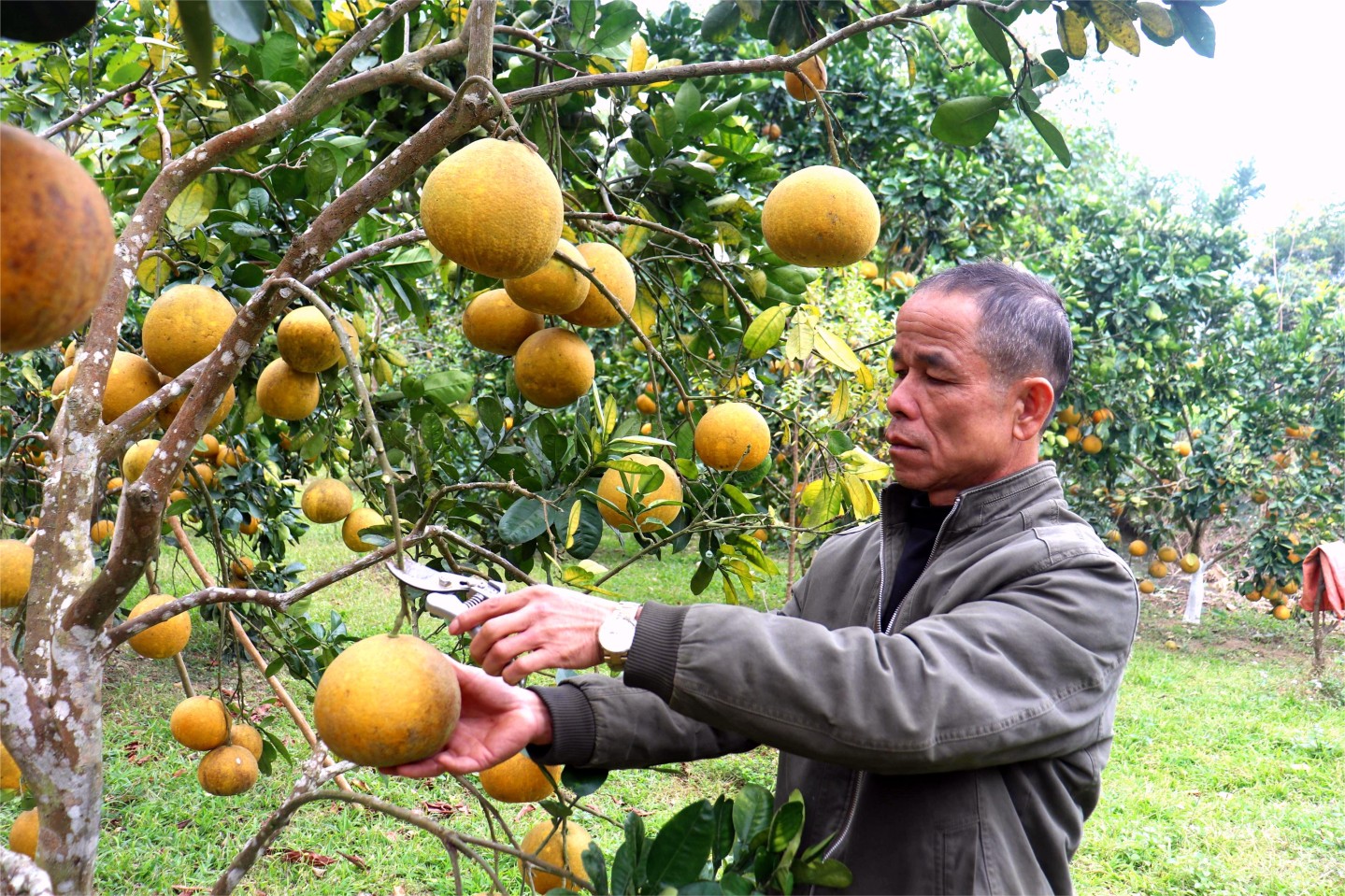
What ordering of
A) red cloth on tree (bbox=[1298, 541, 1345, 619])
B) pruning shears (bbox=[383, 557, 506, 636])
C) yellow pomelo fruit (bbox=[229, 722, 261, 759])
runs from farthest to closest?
red cloth on tree (bbox=[1298, 541, 1345, 619]), yellow pomelo fruit (bbox=[229, 722, 261, 759]), pruning shears (bbox=[383, 557, 506, 636])

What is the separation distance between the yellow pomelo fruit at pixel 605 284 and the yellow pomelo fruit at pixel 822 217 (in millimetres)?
227

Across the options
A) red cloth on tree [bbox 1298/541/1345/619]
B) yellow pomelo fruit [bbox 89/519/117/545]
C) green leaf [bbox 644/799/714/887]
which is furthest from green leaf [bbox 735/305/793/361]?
red cloth on tree [bbox 1298/541/1345/619]

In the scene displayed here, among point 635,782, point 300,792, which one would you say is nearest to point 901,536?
point 300,792

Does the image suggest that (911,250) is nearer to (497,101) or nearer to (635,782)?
(635,782)

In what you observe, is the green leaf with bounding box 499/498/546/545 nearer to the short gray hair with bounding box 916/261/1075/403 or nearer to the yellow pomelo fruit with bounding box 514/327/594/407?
the yellow pomelo fruit with bounding box 514/327/594/407

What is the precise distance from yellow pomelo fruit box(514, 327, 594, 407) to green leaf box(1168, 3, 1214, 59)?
0.89m

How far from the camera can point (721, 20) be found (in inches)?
68.1

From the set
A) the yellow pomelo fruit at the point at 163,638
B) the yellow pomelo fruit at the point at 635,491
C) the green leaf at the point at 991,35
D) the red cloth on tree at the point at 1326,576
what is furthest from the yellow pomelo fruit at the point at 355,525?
the red cloth on tree at the point at 1326,576

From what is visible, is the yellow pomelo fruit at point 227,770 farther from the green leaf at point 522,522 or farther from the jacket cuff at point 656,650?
the jacket cuff at point 656,650

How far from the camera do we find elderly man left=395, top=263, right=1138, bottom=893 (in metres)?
1.00

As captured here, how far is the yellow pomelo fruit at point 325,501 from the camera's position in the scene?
2.32 metres

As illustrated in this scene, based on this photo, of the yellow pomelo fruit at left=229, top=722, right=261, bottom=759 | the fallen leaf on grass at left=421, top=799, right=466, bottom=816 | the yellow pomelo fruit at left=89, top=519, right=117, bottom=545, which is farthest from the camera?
the fallen leaf on grass at left=421, top=799, right=466, bottom=816

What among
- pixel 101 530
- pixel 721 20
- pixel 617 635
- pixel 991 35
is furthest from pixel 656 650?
pixel 101 530

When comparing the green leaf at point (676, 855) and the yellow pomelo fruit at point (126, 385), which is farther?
the yellow pomelo fruit at point (126, 385)
